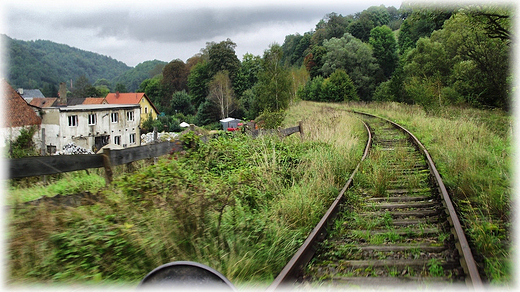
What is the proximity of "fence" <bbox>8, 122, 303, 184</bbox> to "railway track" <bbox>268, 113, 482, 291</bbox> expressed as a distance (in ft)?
9.23

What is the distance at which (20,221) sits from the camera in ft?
11.9

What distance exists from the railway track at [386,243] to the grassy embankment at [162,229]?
0.32 metres

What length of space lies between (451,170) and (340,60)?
219ft

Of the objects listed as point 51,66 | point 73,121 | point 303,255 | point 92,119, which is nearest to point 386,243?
point 303,255

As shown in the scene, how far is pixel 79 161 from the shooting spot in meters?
4.54

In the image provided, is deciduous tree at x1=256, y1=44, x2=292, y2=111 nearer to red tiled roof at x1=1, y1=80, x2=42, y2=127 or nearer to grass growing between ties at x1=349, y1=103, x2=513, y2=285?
red tiled roof at x1=1, y1=80, x2=42, y2=127

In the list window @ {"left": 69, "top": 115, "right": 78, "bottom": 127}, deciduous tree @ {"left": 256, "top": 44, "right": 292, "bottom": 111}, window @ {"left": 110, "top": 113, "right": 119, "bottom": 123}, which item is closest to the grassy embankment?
deciduous tree @ {"left": 256, "top": 44, "right": 292, "bottom": 111}

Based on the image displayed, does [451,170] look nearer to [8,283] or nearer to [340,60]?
[8,283]

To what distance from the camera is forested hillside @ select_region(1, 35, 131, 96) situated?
40.5 metres

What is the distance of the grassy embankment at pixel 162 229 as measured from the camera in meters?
3.46

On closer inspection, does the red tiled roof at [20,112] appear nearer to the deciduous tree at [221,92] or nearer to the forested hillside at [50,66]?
the forested hillside at [50,66]

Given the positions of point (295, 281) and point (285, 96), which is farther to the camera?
point (285, 96)

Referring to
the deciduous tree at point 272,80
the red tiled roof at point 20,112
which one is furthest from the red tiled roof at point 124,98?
the deciduous tree at point 272,80

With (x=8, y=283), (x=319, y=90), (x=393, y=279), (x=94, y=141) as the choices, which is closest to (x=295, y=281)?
(x=393, y=279)
